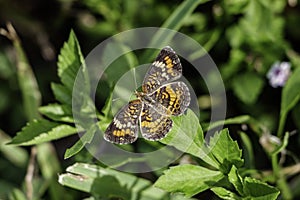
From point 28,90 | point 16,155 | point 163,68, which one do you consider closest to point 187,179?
point 163,68

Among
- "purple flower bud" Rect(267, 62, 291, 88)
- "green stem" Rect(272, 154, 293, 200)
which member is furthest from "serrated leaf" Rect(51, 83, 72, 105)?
"purple flower bud" Rect(267, 62, 291, 88)

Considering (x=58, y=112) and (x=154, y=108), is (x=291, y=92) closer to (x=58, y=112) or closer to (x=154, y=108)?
(x=154, y=108)

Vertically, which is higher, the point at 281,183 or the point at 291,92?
the point at 291,92

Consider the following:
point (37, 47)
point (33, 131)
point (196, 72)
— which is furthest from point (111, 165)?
point (37, 47)

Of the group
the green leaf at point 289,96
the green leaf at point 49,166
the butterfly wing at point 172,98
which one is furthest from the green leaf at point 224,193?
the green leaf at point 49,166

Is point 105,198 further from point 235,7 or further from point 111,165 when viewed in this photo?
point 235,7

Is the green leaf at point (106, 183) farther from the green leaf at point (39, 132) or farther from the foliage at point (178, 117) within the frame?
the green leaf at point (39, 132)
